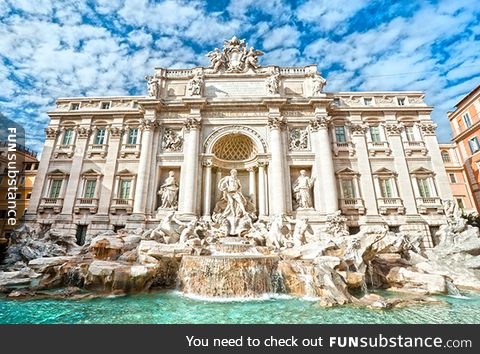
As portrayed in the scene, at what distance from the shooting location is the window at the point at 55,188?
1651 cm

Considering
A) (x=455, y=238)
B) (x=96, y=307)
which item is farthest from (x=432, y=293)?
(x=96, y=307)

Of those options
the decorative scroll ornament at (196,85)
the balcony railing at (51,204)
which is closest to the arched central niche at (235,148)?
the decorative scroll ornament at (196,85)

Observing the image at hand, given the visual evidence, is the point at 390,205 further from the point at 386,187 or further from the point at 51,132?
the point at 51,132

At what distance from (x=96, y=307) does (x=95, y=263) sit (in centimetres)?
266

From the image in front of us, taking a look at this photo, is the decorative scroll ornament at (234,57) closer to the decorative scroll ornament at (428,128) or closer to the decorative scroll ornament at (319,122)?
the decorative scroll ornament at (319,122)

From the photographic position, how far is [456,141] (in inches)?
851

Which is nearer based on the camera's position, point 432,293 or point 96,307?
point 96,307

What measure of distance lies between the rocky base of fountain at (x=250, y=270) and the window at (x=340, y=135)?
336 inches

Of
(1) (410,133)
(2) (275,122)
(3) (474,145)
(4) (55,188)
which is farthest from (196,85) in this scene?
(3) (474,145)

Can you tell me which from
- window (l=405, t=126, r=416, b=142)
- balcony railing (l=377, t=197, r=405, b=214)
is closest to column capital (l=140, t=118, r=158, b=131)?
balcony railing (l=377, t=197, r=405, b=214)

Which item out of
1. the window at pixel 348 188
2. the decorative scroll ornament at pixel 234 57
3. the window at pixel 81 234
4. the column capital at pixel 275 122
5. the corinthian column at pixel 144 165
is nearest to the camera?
the corinthian column at pixel 144 165
